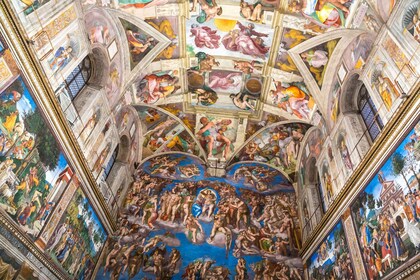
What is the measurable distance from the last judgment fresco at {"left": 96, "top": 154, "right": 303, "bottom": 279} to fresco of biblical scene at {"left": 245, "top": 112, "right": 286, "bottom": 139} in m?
1.91

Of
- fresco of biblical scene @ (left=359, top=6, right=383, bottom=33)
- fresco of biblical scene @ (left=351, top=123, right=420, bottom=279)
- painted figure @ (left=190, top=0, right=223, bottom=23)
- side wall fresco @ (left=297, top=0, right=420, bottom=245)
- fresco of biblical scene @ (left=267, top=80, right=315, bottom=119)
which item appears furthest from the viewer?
fresco of biblical scene @ (left=267, top=80, right=315, bottom=119)

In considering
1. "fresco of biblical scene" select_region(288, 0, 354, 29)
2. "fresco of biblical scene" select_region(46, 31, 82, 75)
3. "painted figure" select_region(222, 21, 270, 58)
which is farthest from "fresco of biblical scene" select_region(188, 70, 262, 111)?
"fresco of biblical scene" select_region(46, 31, 82, 75)

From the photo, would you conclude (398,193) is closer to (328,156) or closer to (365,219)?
(365,219)

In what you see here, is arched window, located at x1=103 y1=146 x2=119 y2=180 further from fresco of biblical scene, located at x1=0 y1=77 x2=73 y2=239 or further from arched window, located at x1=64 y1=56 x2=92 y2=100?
fresco of biblical scene, located at x1=0 y1=77 x2=73 y2=239

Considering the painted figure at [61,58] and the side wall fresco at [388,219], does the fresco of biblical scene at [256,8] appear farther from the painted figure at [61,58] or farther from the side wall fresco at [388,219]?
the side wall fresco at [388,219]

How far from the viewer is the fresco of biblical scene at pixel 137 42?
36.8 ft

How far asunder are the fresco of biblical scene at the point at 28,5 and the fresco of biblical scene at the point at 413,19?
8195 millimetres

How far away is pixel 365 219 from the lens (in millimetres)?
8109

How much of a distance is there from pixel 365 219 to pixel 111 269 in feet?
29.3

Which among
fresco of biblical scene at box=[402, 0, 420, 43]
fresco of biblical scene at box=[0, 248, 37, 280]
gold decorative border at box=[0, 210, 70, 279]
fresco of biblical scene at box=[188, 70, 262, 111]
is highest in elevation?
fresco of biblical scene at box=[188, 70, 262, 111]

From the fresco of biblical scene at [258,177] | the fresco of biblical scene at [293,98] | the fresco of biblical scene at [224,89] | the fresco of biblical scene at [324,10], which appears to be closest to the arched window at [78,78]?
the fresco of biblical scene at [224,89]

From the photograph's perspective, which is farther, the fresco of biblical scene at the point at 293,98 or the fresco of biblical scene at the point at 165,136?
the fresco of biblical scene at the point at 165,136

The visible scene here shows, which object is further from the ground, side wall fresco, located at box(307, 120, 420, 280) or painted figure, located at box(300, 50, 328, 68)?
painted figure, located at box(300, 50, 328, 68)

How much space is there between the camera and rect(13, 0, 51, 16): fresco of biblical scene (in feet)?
21.8
